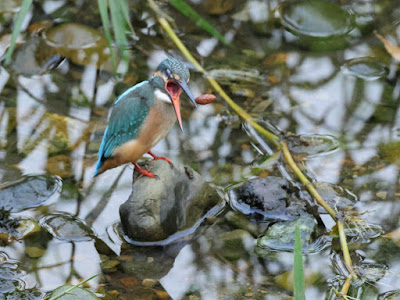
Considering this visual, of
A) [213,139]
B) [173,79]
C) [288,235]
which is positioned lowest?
[213,139]

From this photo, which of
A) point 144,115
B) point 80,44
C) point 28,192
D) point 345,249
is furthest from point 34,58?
point 345,249

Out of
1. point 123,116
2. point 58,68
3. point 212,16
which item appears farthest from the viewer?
point 212,16

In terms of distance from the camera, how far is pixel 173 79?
3773 mm

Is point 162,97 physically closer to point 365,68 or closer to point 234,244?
point 234,244

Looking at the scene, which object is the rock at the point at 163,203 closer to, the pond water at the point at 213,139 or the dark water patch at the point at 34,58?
the pond water at the point at 213,139

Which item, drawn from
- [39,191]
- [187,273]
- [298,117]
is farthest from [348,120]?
[39,191]

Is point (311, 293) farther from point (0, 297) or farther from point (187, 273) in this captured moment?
point (0, 297)

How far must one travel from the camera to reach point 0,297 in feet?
12.2

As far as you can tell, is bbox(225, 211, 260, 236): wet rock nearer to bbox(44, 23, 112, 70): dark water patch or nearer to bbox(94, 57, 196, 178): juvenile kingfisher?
bbox(94, 57, 196, 178): juvenile kingfisher

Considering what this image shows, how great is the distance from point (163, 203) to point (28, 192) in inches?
37.4

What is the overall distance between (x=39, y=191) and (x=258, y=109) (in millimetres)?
1778

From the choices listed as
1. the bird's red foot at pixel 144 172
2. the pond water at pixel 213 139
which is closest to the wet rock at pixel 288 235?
the pond water at pixel 213 139

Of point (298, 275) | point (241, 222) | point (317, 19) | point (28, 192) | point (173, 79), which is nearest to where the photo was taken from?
point (298, 275)

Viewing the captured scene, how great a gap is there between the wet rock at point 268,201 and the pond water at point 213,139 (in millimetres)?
71
